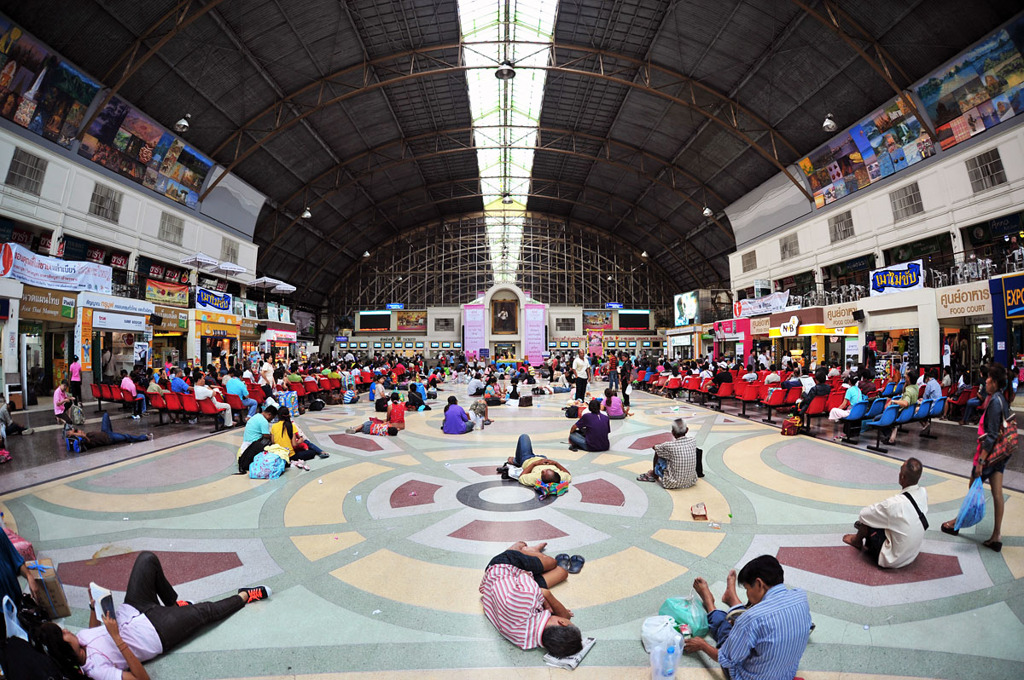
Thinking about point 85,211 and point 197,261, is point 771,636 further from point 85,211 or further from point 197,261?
point 197,261

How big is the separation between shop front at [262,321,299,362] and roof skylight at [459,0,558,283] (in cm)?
1888

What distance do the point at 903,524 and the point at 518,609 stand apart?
11.5 ft

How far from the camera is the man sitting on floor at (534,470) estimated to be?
20.3 ft

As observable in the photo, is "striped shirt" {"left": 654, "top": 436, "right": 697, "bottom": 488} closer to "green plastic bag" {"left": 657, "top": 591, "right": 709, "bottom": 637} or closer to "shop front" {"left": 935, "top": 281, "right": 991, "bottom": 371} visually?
"green plastic bag" {"left": 657, "top": 591, "right": 709, "bottom": 637}

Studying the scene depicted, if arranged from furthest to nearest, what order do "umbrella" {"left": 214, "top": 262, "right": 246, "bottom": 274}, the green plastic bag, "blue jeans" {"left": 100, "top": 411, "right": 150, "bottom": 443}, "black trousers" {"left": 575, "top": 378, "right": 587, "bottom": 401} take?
"umbrella" {"left": 214, "top": 262, "right": 246, "bottom": 274}
"black trousers" {"left": 575, "top": 378, "right": 587, "bottom": 401}
"blue jeans" {"left": 100, "top": 411, "right": 150, "bottom": 443}
the green plastic bag

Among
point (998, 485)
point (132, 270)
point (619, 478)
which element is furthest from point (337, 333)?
point (998, 485)

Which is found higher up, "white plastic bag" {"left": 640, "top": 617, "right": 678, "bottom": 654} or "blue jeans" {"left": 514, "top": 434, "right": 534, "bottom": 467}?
"blue jeans" {"left": 514, "top": 434, "right": 534, "bottom": 467}

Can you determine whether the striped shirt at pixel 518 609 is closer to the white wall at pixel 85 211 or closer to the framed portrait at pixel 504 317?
the white wall at pixel 85 211

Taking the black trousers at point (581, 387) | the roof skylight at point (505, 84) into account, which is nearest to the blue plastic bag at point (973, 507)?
the black trousers at point (581, 387)

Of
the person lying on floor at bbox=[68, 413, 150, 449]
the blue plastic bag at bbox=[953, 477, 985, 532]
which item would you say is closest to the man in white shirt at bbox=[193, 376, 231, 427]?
the person lying on floor at bbox=[68, 413, 150, 449]

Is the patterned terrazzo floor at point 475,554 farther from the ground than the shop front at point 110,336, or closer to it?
closer to it

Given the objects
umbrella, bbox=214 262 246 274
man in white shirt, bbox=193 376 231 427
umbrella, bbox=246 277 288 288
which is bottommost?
man in white shirt, bbox=193 376 231 427

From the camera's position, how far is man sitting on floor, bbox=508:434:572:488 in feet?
20.3

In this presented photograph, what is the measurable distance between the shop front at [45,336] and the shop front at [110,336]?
568 mm
